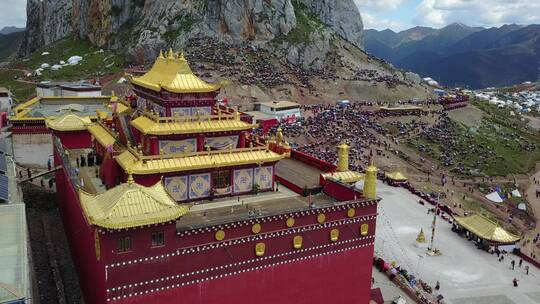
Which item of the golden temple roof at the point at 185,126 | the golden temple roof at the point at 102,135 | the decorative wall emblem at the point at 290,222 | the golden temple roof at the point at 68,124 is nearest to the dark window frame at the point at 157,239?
the golden temple roof at the point at 185,126

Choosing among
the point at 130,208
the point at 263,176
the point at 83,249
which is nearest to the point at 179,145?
the point at 263,176

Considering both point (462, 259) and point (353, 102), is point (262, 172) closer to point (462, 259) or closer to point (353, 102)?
point (462, 259)

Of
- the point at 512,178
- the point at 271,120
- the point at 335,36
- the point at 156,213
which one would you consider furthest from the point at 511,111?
the point at 156,213

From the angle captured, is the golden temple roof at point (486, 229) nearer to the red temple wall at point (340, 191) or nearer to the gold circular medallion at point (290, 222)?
the red temple wall at point (340, 191)

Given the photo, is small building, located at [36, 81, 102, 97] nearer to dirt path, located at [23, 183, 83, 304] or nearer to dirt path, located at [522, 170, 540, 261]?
dirt path, located at [23, 183, 83, 304]

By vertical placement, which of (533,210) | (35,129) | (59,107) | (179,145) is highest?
(179,145)

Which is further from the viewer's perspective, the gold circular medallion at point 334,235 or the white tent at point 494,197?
the white tent at point 494,197

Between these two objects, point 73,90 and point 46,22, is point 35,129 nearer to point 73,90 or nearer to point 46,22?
point 73,90
